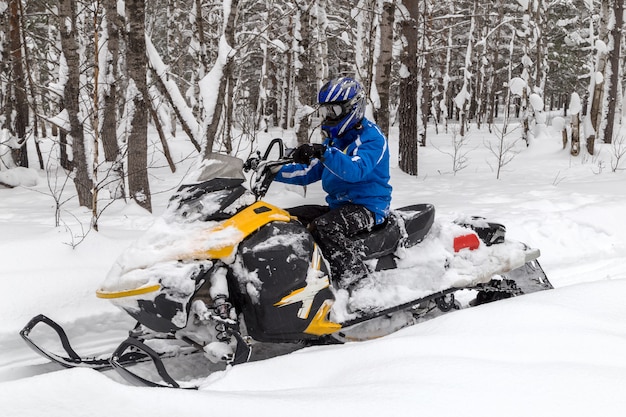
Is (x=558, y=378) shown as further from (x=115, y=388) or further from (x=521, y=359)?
(x=115, y=388)

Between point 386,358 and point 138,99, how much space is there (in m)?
5.19

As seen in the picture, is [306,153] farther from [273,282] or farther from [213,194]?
[273,282]

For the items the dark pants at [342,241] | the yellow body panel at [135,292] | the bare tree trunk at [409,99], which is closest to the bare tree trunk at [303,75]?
the bare tree trunk at [409,99]

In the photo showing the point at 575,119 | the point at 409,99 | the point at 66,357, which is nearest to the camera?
the point at 66,357

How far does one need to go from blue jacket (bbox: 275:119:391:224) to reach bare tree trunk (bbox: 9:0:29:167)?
31.3 feet

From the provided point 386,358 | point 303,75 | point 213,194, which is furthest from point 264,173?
point 303,75

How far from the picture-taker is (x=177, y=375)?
327 cm

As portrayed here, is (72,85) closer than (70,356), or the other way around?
(70,356)

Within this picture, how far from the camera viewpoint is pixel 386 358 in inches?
94.0

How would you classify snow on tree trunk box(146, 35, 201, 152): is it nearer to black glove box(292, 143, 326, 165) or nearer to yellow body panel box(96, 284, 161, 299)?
black glove box(292, 143, 326, 165)

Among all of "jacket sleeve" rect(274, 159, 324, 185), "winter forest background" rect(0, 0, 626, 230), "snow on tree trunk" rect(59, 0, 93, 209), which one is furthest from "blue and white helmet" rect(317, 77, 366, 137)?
"snow on tree trunk" rect(59, 0, 93, 209)

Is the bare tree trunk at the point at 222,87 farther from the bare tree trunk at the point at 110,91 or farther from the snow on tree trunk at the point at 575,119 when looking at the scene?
the snow on tree trunk at the point at 575,119

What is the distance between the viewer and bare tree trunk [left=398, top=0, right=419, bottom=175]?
9.83 meters

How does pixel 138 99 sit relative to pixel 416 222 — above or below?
above
